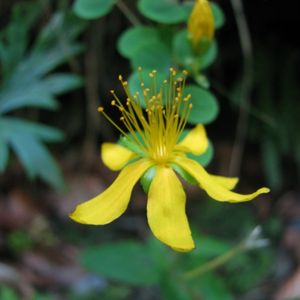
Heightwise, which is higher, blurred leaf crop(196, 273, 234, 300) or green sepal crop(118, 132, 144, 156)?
green sepal crop(118, 132, 144, 156)

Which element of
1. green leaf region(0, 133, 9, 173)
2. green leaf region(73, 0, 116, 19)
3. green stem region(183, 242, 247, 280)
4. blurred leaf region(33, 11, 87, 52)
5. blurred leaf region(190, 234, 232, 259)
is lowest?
green stem region(183, 242, 247, 280)

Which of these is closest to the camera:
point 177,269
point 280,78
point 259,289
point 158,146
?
point 158,146

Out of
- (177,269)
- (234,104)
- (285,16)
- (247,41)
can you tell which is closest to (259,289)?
(177,269)

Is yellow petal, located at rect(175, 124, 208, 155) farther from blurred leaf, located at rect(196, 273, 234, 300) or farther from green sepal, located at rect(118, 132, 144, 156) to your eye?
blurred leaf, located at rect(196, 273, 234, 300)

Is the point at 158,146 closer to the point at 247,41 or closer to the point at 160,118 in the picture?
the point at 160,118

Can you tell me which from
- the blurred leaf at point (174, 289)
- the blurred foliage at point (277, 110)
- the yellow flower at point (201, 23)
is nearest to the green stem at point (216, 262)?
the blurred leaf at point (174, 289)

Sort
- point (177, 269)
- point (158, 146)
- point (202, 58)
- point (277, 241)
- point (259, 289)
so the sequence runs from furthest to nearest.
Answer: point (277, 241), point (259, 289), point (177, 269), point (202, 58), point (158, 146)

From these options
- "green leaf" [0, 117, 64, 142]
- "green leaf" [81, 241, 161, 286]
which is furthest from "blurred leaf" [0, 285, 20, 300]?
"green leaf" [0, 117, 64, 142]
